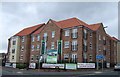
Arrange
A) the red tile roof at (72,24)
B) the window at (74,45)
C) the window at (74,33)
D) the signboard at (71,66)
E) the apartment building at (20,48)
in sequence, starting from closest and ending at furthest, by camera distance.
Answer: the signboard at (71,66) < the window at (74,45) < the window at (74,33) < the red tile roof at (72,24) < the apartment building at (20,48)

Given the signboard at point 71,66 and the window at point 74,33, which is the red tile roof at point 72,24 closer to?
the window at point 74,33

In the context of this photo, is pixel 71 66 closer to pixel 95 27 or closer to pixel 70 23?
pixel 70 23

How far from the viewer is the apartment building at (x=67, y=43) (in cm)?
4269

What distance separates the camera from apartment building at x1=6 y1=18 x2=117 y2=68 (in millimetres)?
42688

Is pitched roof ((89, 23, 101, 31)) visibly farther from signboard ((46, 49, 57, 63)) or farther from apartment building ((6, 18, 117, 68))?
signboard ((46, 49, 57, 63))

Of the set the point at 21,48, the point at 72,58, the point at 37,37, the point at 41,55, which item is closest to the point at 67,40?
the point at 72,58

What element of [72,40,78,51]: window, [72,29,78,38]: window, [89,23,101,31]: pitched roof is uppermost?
[89,23,101,31]: pitched roof

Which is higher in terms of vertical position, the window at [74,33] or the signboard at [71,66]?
the window at [74,33]

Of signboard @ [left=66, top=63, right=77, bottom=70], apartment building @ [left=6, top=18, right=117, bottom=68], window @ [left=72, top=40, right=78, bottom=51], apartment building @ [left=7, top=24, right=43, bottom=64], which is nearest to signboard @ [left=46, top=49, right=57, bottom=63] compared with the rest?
apartment building @ [left=6, top=18, right=117, bottom=68]

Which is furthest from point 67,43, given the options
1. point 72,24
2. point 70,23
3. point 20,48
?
point 20,48

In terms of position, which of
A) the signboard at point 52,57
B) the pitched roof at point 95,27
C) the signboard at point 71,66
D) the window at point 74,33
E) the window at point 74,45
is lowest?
the signboard at point 71,66

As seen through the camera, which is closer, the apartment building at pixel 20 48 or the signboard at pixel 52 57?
the signboard at pixel 52 57

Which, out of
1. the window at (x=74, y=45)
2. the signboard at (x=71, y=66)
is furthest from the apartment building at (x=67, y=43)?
the signboard at (x=71, y=66)

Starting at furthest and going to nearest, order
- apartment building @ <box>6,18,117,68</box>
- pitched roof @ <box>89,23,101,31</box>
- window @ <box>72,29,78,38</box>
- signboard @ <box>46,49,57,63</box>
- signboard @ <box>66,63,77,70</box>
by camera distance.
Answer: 1. pitched roof @ <box>89,23,101,31</box>
2. window @ <box>72,29,78,38</box>
3. apartment building @ <box>6,18,117,68</box>
4. signboard @ <box>46,49,57,63</box>
5. signboard @ <box>66,63,77,70</box>
